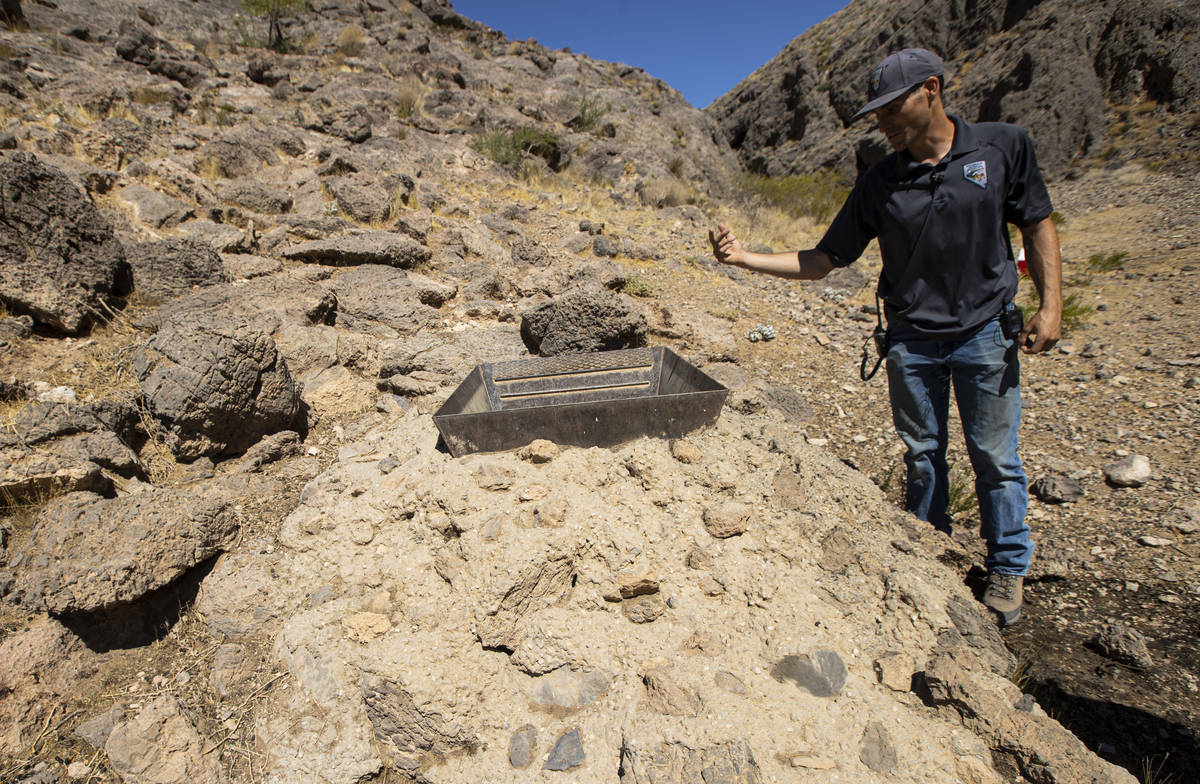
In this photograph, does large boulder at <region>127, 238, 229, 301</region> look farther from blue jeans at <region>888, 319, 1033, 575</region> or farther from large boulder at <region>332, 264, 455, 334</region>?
blue jeans at <region>888, 319, 1033, 575</region>

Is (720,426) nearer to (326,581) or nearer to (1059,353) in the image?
(326,581)

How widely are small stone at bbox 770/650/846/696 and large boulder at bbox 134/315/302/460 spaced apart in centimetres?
296

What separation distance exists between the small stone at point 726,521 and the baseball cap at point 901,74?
61.6 inches

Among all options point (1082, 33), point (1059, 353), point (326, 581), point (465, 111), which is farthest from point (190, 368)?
point (1082, 33)

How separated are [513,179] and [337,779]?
9.44 meters

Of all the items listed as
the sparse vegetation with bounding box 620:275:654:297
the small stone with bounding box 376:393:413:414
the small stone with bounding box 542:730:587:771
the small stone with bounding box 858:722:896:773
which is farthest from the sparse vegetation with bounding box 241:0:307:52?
the small stone with bounding box 858:722:896:773

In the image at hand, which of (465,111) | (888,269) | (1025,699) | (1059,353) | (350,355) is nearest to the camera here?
(1025,699)

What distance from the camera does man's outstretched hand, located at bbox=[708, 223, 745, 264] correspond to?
2.28 meters

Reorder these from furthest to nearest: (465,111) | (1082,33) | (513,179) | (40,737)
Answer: (1082,33) < (465,111) < (513,179) < (40,737)

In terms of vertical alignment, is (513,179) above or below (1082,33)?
below

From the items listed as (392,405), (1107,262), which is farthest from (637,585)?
(1107,262)

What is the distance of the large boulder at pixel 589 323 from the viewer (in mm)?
3936

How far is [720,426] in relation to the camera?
9.05 ft

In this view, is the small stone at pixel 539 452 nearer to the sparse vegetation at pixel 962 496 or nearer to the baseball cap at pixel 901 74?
the baseball cap at pixel 901 74
